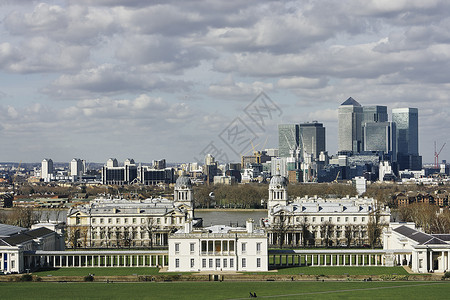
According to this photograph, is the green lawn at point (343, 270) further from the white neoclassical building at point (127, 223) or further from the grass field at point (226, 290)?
the white neoclassical building at point (127, 223)

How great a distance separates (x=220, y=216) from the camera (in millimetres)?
143500

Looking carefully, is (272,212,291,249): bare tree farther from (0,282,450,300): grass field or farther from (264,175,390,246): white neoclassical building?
(0,282,450,300): grass field

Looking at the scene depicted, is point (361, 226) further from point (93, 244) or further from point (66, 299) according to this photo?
point (66, 299)

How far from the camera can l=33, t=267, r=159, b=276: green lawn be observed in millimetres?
69000

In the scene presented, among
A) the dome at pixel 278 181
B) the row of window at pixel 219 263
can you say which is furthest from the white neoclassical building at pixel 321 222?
the row of window at pixel 219 263

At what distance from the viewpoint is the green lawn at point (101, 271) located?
2717 inches

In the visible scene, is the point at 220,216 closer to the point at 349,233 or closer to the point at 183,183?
the point at 183,183

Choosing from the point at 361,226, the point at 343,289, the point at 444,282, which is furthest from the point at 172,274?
the point at 361,226

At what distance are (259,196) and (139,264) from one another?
108 metres

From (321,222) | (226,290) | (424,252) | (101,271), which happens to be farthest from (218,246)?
(321,222)

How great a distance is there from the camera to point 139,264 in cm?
7575

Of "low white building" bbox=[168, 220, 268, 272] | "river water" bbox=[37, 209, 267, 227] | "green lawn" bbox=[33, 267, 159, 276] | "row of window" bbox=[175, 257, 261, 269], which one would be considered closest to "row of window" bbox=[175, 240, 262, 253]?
"low white building" bbox=[168, 220, 268, 272]

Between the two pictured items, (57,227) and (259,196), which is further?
(259,196)

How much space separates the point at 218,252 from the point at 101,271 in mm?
10373
